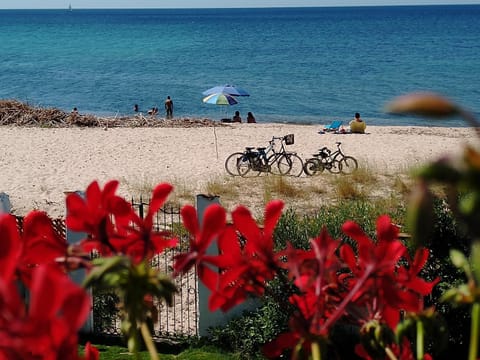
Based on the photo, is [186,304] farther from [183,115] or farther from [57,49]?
[57,49]

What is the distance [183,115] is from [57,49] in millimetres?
50213

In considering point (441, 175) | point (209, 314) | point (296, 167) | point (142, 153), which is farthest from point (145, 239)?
point (142, 153)

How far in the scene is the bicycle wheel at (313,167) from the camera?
1722 cm

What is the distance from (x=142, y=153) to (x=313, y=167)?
16.5 feet

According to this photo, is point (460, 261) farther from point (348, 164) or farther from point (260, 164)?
point (348, 164)

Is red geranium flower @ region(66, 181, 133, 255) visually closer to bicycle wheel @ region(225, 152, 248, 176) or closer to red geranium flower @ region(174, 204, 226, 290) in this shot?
red geranium flower @ region(174, 204, 226, 290)

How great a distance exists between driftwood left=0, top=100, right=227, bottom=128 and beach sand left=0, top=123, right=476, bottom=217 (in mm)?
900

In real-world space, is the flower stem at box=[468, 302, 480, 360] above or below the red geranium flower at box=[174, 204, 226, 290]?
below

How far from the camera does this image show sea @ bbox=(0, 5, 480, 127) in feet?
139

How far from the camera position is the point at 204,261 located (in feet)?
3.15

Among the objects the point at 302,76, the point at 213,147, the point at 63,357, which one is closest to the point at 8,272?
the point at 63,357

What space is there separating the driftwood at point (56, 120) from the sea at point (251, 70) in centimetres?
332

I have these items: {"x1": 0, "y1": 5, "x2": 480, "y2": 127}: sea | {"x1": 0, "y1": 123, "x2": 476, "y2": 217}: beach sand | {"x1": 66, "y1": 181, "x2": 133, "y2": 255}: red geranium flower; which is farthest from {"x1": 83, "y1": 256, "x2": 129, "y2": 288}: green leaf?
{"x1": 0, "y1": 5, "x2": 480, "y2": 127}: sea

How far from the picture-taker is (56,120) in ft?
86.2
